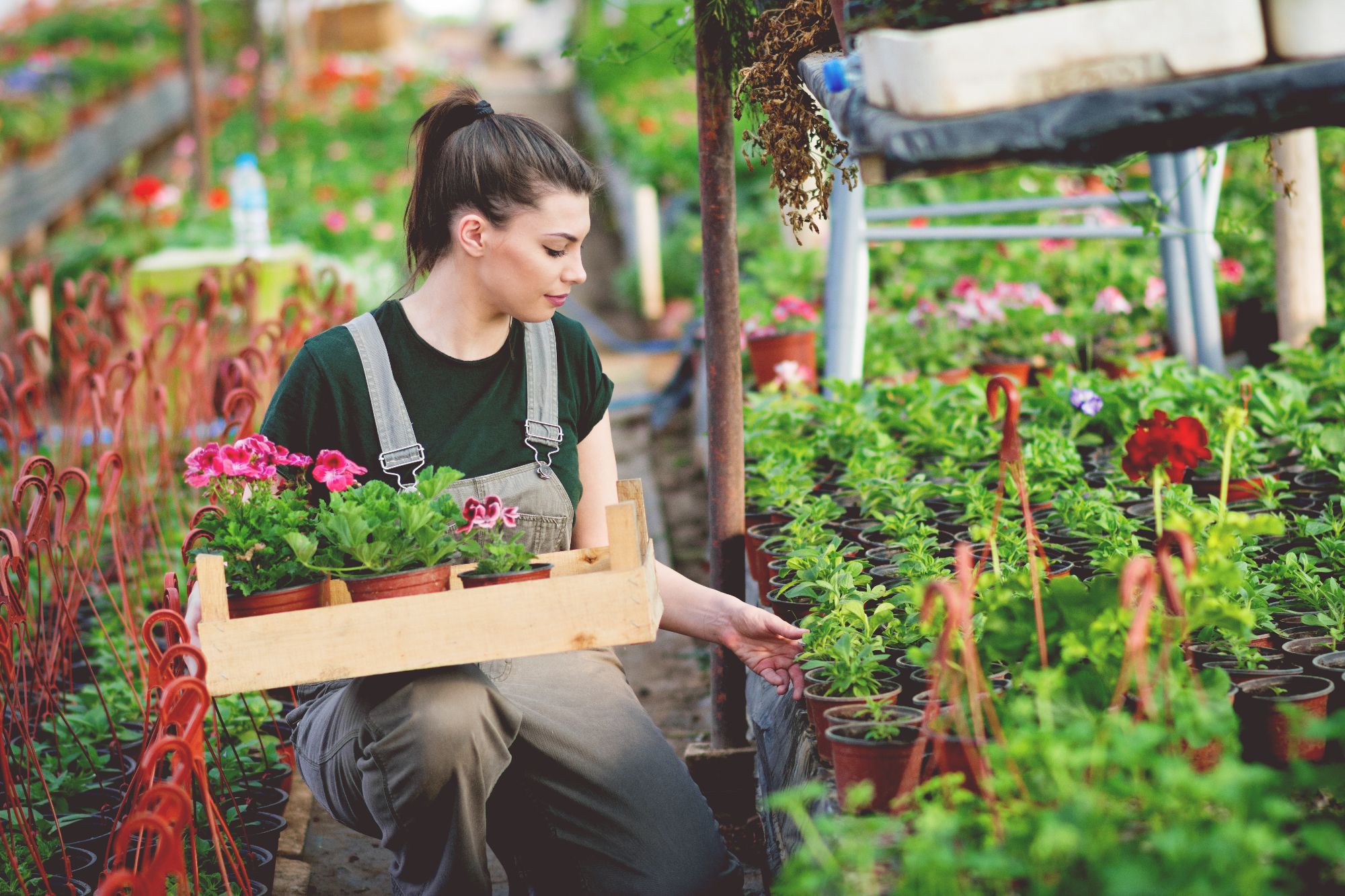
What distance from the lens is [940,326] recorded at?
4344mm

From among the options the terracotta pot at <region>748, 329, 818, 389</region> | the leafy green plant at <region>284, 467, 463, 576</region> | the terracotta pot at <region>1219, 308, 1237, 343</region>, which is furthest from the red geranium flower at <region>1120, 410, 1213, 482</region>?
the terracotta pot at <region>1219, 308, 1237, 343</region>

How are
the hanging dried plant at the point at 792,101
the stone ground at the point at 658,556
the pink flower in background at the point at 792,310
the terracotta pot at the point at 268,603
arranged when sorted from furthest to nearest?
the pink flower in background at the point at 792,310 < the stone ground at the point at 658,556 < the hanging dried plant at the point at 792,101 < the terracotta pot at the point at 268,603

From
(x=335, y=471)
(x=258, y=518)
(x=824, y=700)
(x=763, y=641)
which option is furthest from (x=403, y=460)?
(x=824, y=700)

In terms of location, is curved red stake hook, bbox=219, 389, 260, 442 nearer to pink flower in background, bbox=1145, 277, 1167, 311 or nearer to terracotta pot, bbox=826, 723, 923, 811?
terracotta pot, bbox=826, 723, 923, 811

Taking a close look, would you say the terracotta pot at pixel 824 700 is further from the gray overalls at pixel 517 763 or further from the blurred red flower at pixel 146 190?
the blurred red flower at pixel 146 190

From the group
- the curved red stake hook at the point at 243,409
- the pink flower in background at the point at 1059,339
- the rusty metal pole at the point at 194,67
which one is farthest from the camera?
the rusty metal pole at the point at 194,67

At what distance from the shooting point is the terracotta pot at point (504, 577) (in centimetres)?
172

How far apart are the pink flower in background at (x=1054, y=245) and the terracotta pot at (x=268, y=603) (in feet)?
14.6

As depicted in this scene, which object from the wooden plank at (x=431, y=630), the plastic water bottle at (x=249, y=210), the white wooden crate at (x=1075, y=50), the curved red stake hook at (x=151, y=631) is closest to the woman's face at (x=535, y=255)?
the wooden plank at (x=431, y=630)

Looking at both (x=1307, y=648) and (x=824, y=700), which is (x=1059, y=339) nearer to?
(x=1307, y=648)

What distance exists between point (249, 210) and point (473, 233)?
→ 449cm

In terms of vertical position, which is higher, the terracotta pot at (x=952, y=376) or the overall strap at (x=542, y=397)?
the terracotta pot at (x=952, y=376)

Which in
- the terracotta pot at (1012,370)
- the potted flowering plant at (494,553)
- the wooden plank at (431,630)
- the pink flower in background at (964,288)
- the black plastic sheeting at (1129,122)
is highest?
the pink flower in background at (964,288)

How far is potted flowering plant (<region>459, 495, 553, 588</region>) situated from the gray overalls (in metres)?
0.18
